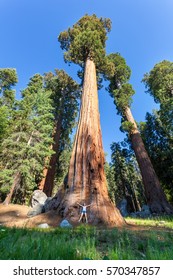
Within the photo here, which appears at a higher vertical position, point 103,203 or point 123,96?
point 123,96

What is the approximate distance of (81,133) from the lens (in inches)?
312

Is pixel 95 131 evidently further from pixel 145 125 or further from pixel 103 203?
pixel 145 125

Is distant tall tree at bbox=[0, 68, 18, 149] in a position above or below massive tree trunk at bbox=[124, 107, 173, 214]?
above

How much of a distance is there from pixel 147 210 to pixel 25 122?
10.9m

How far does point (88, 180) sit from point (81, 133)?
2.10 m

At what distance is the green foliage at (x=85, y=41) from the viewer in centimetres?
1157

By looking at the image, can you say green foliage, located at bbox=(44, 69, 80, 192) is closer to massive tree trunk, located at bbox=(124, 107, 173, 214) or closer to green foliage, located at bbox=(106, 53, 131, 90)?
green foliage, located at bbox=(106, 53, 131, 90)

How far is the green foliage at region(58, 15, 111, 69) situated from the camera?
11570 mm

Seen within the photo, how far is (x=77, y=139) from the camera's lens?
7867mm

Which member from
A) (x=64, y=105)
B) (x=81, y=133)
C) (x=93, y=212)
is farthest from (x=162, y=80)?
(x=93, y=212)

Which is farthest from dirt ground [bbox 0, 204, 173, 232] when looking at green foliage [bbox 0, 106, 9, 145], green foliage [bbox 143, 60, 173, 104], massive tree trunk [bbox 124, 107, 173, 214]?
green foliage [bbox 143, 60, 173, 104]

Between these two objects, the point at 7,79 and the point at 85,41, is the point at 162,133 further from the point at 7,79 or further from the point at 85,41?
the point at 7,79

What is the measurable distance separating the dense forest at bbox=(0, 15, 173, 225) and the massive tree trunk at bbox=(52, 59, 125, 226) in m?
0.03

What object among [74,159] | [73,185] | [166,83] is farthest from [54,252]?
[166,83]
